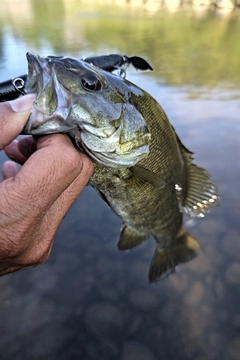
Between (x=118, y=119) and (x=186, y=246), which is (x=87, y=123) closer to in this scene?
(x=118, y=119)

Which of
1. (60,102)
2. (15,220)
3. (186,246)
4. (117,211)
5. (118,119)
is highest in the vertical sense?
(60,102)

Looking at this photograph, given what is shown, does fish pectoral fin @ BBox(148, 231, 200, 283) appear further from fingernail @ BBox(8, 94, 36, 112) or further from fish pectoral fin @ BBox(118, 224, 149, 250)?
fingernail @ BBox(8, 94, 36, 112)

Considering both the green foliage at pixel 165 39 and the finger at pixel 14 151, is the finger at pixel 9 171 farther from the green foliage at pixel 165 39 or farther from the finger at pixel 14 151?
the green foliage at pixel 165 39

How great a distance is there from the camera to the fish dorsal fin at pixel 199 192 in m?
1.58

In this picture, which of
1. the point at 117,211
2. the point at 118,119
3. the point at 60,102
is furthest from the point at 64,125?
the point at 117,211

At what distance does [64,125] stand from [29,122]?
3.7 inches

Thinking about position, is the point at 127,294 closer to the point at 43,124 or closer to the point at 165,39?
the point at 43,124

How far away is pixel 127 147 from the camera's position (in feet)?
3.21

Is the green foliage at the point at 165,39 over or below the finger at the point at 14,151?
below

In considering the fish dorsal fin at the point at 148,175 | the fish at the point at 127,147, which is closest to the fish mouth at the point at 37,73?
the fish at the point at 127,147

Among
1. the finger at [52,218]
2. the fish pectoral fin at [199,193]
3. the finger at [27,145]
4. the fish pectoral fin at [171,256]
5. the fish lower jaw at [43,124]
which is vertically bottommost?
the fish pectoral fin at [171,256]

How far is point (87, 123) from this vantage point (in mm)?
873

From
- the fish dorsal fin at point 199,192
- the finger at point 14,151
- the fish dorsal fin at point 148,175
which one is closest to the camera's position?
the fish dorsal fin at point 148,175

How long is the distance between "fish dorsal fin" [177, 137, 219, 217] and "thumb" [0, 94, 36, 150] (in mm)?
971
